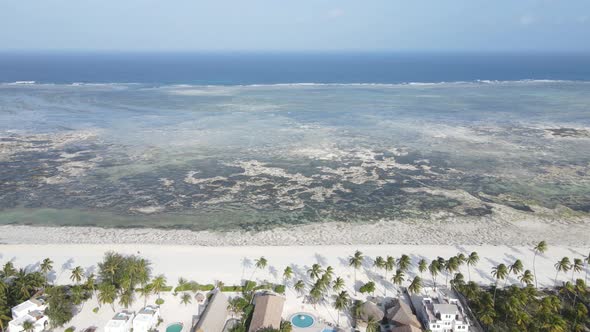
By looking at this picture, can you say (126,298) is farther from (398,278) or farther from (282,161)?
(282,161)

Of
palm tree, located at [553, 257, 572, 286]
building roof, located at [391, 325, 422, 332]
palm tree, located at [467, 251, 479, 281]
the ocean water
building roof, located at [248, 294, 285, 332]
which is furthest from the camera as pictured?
the ocean water

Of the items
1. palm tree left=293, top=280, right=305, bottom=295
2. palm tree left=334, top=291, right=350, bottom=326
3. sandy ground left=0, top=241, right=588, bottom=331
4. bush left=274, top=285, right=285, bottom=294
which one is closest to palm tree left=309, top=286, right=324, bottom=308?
palm tree left=293, top=280, right=305, bottom=295

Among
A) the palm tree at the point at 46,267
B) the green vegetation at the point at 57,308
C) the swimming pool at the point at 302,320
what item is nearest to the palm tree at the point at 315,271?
the swimming pool at the point at 302,320

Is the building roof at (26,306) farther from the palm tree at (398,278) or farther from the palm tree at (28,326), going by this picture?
the palm tree at (398,278)

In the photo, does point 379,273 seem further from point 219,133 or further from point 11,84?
point 11,84


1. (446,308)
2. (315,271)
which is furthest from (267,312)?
(446,308)

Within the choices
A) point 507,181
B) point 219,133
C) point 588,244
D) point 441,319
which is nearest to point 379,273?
point 441,319

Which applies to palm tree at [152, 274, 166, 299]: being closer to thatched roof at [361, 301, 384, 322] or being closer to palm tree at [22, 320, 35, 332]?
palm tree at [22, 320, 35, 332]
